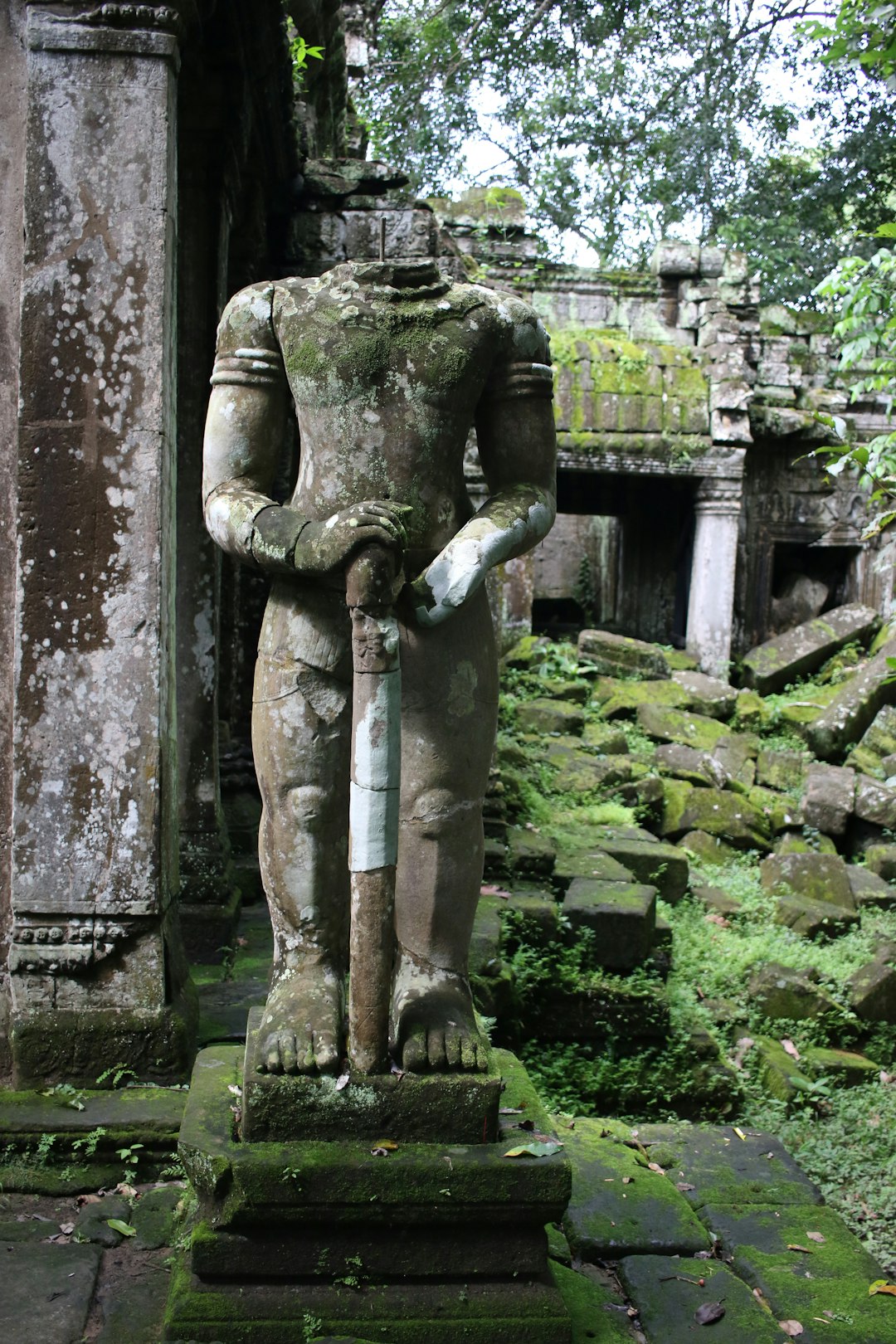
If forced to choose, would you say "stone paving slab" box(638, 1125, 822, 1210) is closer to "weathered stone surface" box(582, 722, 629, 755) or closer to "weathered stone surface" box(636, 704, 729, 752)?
"weathered stone surface" box(582, 722, 629, 755)

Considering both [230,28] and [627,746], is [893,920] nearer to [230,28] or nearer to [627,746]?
[627,746]

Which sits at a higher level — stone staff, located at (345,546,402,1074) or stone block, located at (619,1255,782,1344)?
stone staff, located at (345,546,402,1074)

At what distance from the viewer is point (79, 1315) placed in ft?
8.26

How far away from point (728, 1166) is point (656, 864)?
11.1 feet

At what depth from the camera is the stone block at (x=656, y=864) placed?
6840 millimetres

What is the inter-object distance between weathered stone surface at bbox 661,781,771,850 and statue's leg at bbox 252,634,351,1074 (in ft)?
20.2

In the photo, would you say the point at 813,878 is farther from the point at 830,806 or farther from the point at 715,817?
the point at 830,806

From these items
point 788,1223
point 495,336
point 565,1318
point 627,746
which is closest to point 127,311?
point 495,336

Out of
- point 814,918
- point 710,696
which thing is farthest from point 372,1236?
point 710,696

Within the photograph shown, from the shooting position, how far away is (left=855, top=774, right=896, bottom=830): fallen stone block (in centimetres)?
855

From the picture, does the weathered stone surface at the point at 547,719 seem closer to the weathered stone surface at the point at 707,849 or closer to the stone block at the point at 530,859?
the weathered stone surface at the point at 707,849

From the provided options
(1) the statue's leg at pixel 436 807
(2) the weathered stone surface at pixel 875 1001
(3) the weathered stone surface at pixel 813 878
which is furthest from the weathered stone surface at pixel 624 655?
(1) the statue's leg at pixel 436 807

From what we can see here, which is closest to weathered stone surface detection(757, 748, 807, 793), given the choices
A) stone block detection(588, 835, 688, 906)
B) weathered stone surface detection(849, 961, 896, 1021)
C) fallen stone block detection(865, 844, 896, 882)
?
fallen stone block detection(865, 844, 896, 882)

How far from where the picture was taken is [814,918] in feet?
22.4
